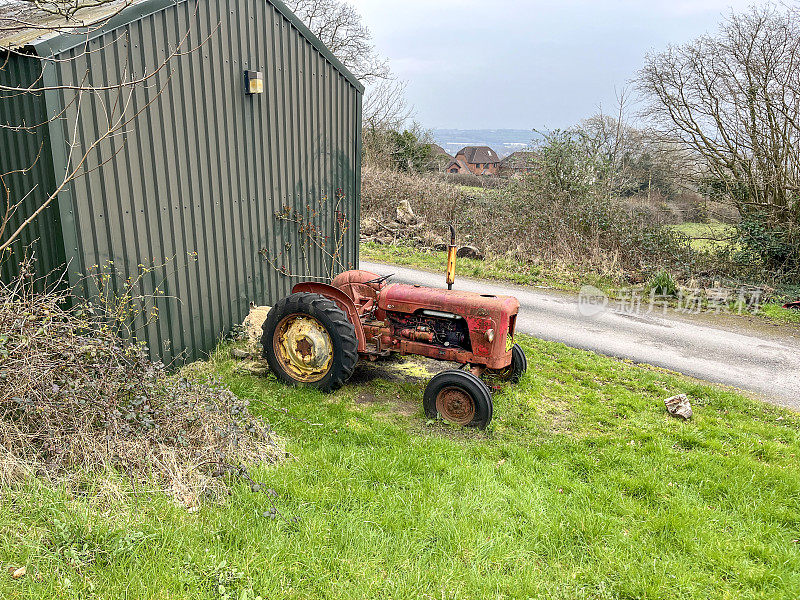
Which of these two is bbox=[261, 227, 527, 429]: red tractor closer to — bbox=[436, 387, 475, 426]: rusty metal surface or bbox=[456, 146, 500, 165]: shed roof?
bbox=[436, 387, 475, 426]: rusty metal surface

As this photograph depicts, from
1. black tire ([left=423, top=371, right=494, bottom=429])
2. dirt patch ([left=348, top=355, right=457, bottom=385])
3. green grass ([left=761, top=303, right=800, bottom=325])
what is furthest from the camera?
green grass ([left=761, top=303, right=800, bottom=325])

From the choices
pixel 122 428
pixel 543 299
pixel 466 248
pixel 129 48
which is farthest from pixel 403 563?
pixel 466 248

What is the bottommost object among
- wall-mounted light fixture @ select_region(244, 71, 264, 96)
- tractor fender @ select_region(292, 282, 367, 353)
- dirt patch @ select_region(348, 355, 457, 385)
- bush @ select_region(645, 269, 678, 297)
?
dirt patch @ select_region(348, 355, 457, 385)

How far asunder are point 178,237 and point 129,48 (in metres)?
1.86

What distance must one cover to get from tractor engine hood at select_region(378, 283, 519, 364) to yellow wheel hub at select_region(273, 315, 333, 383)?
2.49ft

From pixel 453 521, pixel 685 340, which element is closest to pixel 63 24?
pixel 453 521

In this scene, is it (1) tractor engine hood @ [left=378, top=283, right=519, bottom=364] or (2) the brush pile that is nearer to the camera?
(2) the brush pile

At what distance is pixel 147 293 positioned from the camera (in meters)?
5.50

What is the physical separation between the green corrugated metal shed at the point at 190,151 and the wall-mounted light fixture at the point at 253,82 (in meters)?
0.07

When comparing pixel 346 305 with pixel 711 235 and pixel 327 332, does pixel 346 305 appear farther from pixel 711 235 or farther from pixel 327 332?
pixel 711 235

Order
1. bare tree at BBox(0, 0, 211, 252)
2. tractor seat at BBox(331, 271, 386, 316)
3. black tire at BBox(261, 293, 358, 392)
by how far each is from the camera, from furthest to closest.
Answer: tractor seat at BBox(331, 271, 386, 316), black tire at BBox(261, 293, 358, 392), bare tree at BBox(0, 0, 211, 252)

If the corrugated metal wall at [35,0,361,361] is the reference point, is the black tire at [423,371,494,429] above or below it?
below

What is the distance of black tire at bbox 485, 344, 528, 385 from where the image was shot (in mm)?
5840
